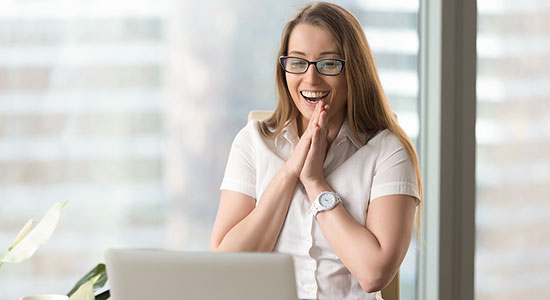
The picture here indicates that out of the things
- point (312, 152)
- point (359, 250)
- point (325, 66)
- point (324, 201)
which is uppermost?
point (325, 66)

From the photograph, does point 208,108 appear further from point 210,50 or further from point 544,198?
point 544,198

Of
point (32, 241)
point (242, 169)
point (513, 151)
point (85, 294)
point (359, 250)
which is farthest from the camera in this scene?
point (513, 151)

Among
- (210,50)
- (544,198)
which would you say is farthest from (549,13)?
(210,50)

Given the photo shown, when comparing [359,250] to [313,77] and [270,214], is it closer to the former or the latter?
[270,214]

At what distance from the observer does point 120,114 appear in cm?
247

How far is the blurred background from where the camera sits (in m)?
2.43

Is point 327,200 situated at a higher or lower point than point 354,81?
lower

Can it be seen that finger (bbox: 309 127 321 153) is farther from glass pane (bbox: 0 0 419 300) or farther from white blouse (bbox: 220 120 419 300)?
glass pane (bbox: 0 0 419 300)

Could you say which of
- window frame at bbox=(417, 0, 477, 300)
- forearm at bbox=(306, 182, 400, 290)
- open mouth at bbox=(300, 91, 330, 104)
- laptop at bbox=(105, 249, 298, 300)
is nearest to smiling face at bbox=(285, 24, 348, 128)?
open mouth at bbox=(300, 91, 330, 104)

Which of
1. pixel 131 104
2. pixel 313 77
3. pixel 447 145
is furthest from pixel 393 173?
pixel 131 104

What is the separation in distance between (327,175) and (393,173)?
7.3 inches

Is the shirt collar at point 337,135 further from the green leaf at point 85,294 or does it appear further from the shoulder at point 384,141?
the green leaf at point 85,294

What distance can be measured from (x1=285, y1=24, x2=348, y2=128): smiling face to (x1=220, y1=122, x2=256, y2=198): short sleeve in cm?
19

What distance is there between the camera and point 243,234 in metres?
1.52
